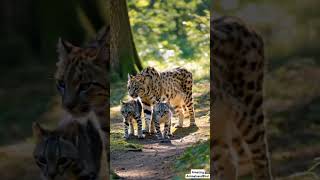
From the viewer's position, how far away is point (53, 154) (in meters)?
3.63

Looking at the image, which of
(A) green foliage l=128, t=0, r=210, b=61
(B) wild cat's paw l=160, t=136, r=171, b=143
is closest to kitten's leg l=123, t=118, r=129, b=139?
(B) wild cat's paw l=160, t=136, r=171, b=143

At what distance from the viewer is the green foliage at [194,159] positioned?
3.79 metres

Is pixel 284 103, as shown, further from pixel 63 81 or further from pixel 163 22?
pixel 63 81

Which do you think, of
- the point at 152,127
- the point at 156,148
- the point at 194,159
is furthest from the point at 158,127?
the point at 194,159

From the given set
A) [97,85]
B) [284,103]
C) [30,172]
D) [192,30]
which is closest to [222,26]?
[192,30]

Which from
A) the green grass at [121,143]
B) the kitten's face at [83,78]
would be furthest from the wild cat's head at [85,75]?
the green grass at [121,143]

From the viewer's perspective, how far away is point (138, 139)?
13.1 feet

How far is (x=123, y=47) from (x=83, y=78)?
48 cm

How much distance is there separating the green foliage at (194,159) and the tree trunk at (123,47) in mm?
732

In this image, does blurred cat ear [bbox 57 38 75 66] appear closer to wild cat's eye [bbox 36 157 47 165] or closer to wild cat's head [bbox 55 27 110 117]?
wild cat's head [bbox 55 27 110 117]

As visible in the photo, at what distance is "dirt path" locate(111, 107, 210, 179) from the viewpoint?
12.8ft

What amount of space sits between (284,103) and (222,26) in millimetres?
693

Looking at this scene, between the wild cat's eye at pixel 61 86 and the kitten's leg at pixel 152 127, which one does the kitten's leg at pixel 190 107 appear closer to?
the kitten's leg at pixel 152 127

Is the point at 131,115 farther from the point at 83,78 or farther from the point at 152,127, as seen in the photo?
the point at 83,78
